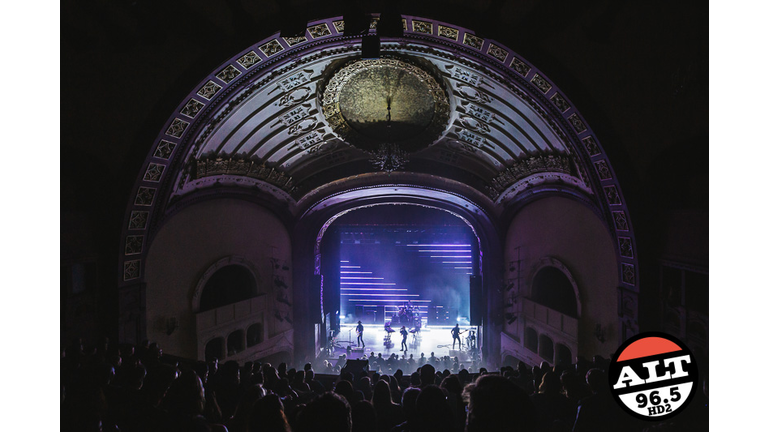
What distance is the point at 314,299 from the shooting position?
55.6 feet

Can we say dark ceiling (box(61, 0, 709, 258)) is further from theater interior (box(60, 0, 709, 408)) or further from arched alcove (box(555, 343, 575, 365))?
arched alcove (box(555, 343, 575, 365))

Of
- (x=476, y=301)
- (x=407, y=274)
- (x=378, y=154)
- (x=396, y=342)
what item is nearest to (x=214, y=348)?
(x=378, y=154)

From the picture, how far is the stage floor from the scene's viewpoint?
61.1 ft

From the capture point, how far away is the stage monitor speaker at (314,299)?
1694 cm

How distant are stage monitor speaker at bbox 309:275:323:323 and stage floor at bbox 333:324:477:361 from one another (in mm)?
2847

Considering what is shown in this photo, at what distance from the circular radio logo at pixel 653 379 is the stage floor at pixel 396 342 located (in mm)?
15149

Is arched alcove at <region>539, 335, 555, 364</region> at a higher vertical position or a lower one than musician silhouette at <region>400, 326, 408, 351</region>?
higher

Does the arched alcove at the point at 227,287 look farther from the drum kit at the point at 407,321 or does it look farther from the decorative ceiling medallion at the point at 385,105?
the drum kit at the point at 407,321

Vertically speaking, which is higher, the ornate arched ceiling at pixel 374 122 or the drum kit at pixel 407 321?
the ornate arched ceiling at pixel 374 122

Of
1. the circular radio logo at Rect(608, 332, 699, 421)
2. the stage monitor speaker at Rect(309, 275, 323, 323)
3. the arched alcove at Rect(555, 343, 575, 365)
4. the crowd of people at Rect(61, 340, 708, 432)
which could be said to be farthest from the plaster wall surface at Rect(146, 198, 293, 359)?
the circular radio logo at Rect(608, 332, 699, 421)

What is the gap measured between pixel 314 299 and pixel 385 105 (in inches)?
395

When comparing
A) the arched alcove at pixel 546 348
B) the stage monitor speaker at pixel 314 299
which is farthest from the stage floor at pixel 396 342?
the arched alcove at pixel 546 348

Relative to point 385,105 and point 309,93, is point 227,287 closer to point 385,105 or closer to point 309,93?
point 309,93
